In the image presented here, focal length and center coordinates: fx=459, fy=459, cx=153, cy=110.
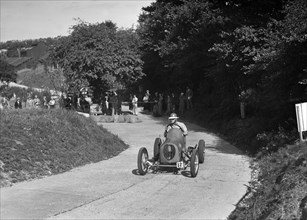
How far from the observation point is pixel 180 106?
3008 centimetres

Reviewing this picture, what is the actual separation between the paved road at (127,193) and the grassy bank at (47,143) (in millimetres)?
530

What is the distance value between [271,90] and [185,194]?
6.16 m

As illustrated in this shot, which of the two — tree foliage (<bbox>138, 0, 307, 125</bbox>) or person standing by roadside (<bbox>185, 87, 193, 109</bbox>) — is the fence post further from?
person standing by roadside (<bbox>185, 87, 193, 109</bbox>)

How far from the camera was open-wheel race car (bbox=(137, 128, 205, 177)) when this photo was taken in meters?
11.4

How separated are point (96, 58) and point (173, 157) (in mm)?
17693

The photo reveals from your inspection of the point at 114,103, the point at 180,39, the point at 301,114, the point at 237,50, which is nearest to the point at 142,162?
the point at 301,114

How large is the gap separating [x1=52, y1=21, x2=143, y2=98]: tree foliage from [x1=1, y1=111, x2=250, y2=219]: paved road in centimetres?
1527

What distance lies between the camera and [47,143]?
13.3 metres

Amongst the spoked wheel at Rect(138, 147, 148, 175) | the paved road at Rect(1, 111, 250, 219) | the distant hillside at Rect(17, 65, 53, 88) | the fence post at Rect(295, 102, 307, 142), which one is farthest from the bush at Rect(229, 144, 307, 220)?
the distant hillside at Rect(17, 65, 53, 88)

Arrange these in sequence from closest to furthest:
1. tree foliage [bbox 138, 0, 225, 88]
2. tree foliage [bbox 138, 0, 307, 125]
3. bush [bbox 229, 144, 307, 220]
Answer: bush [bbox 229, 144, 307, 220], tree foliage [bbox 138, 0, 307, 125], tree foliage [bbox 138, 0, 225, 88]

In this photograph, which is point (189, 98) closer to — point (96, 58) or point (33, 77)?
point (96, 58)

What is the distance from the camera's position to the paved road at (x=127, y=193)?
27.4ft

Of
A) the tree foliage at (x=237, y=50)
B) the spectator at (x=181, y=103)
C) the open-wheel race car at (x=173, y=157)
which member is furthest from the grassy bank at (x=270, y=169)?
the spectator at (x=181, y=103)

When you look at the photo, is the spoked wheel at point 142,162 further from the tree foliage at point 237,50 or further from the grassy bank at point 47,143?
the tree foliage at point 237,50
